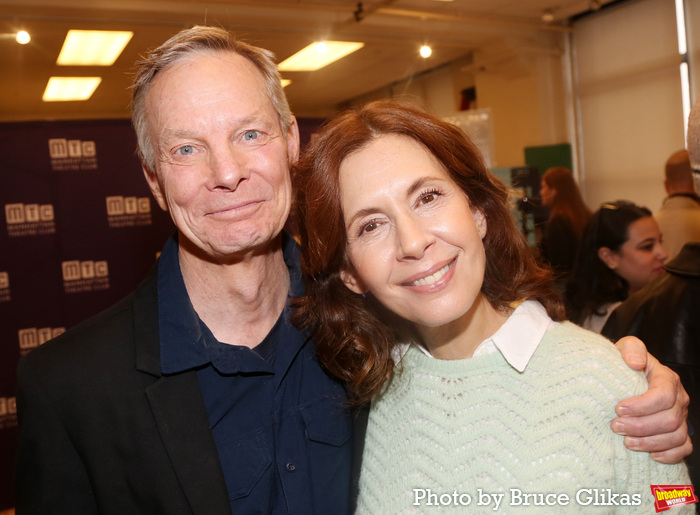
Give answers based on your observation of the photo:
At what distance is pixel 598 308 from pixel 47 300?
3.75 meters

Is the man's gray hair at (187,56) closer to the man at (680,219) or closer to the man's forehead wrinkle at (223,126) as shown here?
the man's forehead wrinkle at (223,126)

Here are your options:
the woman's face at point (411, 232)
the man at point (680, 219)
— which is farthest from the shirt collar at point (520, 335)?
the man at point (680, 219)

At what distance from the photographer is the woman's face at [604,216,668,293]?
3.37m

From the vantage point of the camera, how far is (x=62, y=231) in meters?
4.35

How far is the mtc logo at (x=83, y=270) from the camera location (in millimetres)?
4340

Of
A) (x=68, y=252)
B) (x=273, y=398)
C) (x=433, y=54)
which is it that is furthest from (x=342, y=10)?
(x=273, y=398)

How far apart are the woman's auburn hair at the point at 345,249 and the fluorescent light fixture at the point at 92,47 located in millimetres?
4398

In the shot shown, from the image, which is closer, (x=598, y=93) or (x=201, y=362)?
(x=201, y=362)

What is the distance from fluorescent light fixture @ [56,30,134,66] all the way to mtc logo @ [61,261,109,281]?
215 centimetres

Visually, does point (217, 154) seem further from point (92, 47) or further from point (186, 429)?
point (92, 47)

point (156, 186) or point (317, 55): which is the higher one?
point (317, 55)

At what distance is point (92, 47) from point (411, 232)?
16.3 feet

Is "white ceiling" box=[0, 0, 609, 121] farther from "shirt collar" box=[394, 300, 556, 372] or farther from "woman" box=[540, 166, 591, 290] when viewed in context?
"shirt collar" box=[394, 300, 556, 372]

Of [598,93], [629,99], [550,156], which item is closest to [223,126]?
[550,156]
